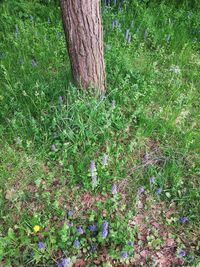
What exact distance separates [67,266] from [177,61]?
283 centimetres

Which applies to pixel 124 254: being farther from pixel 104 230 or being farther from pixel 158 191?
pixel 158 191

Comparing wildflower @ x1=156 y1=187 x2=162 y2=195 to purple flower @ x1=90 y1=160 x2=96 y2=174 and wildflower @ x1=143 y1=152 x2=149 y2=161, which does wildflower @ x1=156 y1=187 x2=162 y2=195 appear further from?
purple flower @ x1=90 y1=160 x2=96 y2=174

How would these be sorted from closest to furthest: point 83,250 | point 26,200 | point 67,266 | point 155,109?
point 67,266 → point 83,250 → point 26,200 → point 155,109

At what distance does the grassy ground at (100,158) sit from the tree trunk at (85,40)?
17 cm

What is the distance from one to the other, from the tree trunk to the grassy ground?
0.17 metres

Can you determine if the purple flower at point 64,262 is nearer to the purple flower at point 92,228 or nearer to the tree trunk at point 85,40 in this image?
the purple flower at point 92,228

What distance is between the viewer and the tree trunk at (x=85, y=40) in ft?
7.88

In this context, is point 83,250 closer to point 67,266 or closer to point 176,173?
point 67,266

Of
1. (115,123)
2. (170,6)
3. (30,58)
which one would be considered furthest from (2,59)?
(170,6)

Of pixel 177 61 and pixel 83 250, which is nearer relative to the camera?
pixel 83 250

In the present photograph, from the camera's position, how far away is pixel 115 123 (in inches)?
108

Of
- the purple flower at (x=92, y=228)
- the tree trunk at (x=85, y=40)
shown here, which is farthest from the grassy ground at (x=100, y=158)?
the tree trunk at (x=85, y=40)

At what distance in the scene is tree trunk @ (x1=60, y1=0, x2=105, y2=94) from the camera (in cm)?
240

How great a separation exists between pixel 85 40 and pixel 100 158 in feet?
3.62
